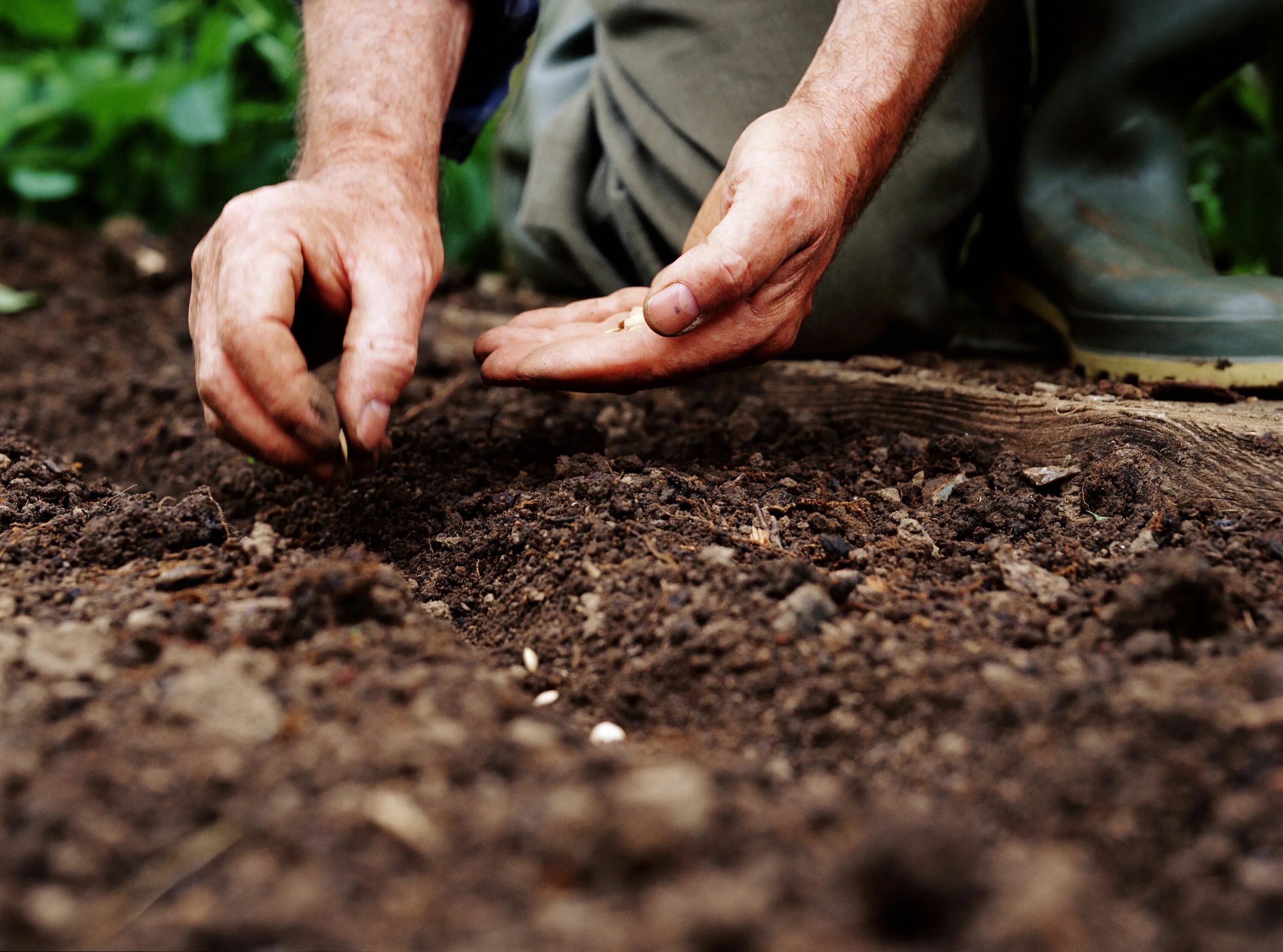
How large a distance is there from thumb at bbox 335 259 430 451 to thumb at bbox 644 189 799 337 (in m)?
0.32

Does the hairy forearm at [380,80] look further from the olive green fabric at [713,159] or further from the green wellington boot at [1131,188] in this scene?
the green wellington boot at [1131,188]

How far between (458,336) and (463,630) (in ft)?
5.14

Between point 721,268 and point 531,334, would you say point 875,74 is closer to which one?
point 721,268

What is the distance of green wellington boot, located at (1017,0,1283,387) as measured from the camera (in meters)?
1.67

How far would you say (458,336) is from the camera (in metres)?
2.61

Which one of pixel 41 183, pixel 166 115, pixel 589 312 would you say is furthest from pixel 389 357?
pixel 41 183

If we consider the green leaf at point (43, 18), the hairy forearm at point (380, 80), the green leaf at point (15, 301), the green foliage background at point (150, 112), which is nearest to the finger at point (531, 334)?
the hairy forearm at point (380, 80)

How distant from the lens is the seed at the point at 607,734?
0.94 metres

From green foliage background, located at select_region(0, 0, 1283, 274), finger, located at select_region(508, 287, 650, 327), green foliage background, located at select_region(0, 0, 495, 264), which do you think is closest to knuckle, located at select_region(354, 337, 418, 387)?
finger, located at select_region(508, 287, 650, 327)

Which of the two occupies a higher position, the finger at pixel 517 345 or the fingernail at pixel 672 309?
the fingernail at pixel 672 309

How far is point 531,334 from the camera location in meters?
1.57

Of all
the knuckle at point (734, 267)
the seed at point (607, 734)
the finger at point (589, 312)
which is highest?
the knuckle at point (734, 267)

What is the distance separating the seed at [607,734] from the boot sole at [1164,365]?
1238mm

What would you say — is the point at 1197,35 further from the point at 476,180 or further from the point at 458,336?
the point at 476,180
